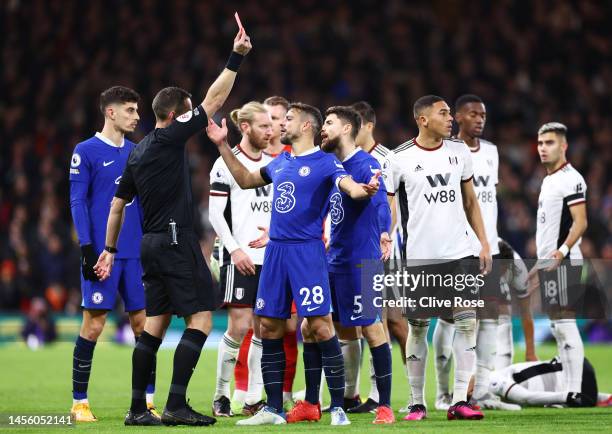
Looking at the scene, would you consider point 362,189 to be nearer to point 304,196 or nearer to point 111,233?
point 304,196

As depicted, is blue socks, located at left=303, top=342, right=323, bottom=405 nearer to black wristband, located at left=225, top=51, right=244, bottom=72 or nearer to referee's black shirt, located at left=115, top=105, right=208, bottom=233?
referee's black shirt, located at left=115, top=105, right=208, bottom=233

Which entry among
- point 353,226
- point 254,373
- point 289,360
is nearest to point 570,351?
point 289,360

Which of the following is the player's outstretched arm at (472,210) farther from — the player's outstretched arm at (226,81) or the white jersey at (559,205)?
the player's outstretched arm at (226,81)

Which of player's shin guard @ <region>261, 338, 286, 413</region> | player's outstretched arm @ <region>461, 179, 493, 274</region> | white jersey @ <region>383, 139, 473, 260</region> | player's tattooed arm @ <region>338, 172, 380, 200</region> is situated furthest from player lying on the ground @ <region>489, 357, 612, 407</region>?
player's tattooed arm @ <region>338, 172, 380, 200</region>

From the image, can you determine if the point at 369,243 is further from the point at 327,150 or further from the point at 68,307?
the point at 68,307

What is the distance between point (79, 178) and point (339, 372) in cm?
271

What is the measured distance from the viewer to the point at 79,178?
29.0ft

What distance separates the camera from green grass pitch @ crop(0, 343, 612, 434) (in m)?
7.75

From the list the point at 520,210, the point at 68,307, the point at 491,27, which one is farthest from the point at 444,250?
the point at 491,27

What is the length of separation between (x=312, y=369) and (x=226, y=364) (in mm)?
1248

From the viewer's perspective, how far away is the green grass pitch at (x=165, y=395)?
25.4 ft

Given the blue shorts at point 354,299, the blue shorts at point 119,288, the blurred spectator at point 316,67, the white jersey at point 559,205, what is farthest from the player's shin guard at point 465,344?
the blurred spectator at point 316,67

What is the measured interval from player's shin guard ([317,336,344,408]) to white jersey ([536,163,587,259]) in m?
3.11

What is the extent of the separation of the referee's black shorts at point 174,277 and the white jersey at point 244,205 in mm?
1460
